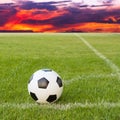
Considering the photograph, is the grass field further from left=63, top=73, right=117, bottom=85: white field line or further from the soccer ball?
the soccer ball

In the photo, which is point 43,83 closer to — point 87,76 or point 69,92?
point 69,92

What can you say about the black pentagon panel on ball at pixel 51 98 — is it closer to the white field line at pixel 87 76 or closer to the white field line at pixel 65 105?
the white field line at pixel 65 105

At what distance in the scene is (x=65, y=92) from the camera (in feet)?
21.9

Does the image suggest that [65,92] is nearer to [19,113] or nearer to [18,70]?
[19,113]

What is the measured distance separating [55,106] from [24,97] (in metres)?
0.91

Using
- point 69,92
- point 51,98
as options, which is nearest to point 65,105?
point 51,98

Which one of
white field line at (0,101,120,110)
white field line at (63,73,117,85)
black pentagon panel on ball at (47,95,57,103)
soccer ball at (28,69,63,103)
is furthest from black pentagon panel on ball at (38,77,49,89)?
white field line at (63,73,117,85)

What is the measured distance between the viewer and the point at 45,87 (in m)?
5.74

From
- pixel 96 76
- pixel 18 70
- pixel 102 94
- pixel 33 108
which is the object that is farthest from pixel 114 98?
pixel 18 70

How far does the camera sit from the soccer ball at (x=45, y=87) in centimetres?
569

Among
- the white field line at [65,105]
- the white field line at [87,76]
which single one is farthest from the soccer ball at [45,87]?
the white field line at [87,76]

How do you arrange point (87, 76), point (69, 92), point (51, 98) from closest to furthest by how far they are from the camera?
1. point (51, 98)
2. point (69, 92)
3. point (87, 76)

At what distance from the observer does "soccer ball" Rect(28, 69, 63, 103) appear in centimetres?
569

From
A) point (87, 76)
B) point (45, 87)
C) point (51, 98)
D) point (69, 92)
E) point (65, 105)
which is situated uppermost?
point (45, 87)
